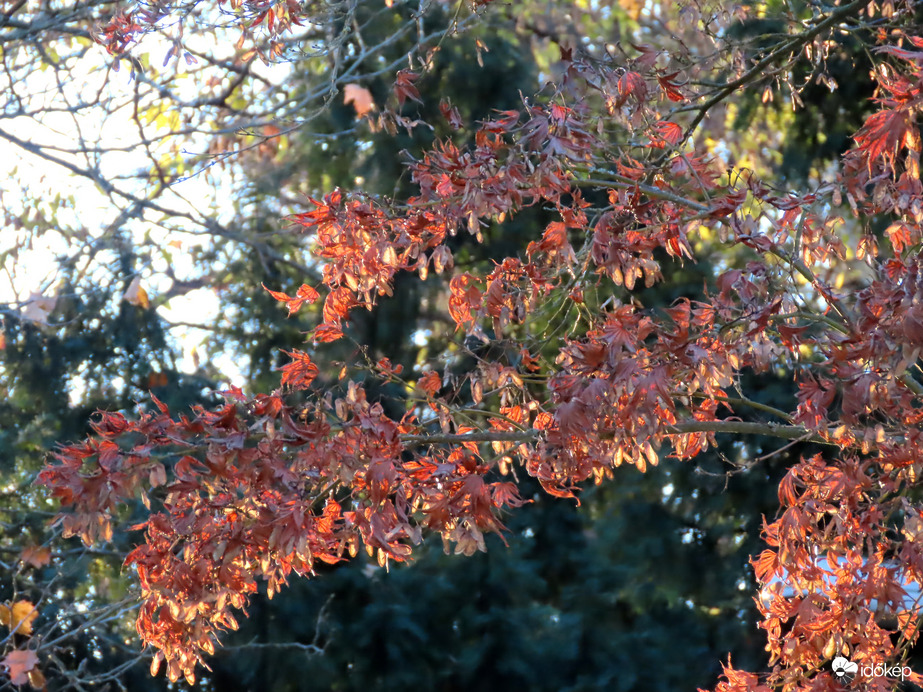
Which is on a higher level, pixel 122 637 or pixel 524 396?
pixel 524 396

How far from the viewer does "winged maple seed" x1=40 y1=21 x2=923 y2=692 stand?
230cm

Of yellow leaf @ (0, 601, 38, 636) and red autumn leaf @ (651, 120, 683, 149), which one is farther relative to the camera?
yellow leaf @ (0, 601, 38, 636)

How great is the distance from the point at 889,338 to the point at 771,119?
15.5 ft

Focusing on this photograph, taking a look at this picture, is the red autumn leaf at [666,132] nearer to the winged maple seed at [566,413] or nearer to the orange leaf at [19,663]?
the winged maple seed at [566,413]

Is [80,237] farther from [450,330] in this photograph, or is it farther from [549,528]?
[549,528]

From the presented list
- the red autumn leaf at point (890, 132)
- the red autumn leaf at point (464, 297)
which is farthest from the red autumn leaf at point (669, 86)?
the red autumn leaf at point (464, 297)

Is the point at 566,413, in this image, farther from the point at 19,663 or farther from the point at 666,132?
the point at 19,663

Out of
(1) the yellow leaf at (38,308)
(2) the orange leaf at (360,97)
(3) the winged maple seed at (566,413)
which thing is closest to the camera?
(3) the winged maple seed at (566,413)

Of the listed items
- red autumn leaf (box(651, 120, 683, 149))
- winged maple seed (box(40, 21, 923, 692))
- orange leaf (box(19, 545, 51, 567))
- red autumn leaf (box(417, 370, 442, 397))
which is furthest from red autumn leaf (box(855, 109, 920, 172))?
orange leaf (box(19, 545, 51, 567))

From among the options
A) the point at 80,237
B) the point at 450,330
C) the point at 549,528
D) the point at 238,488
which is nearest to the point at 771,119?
the point at 450,330

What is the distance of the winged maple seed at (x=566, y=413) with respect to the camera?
90.5 inches

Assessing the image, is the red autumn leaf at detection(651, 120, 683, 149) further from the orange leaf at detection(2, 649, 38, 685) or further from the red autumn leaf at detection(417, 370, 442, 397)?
the orange leaf at detection(2, 649, 38, 685)

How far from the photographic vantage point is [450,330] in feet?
20.7

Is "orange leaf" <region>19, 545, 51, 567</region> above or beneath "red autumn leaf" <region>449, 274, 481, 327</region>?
beneath
